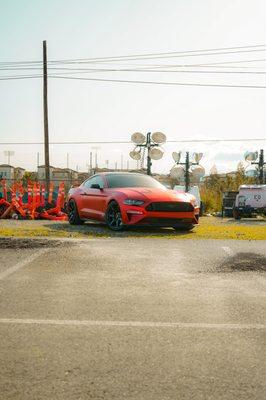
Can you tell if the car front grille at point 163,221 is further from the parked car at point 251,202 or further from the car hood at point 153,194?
the parked car at point 251,202

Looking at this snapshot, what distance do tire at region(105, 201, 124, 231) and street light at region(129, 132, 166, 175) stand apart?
13.9 meters

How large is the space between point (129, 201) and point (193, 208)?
5.10 ft

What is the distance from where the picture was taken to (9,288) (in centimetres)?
592

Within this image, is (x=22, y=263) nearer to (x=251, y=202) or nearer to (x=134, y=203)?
(x=134, y=203)

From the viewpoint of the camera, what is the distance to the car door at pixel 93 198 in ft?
44.0

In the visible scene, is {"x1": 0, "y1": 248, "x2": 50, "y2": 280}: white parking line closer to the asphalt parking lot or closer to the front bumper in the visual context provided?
the asphalt parking lot

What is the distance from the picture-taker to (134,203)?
12.3 m

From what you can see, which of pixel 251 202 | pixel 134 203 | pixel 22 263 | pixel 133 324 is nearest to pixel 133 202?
pixel 134 203

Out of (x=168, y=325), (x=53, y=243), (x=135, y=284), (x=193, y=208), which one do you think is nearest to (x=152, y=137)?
(x=193, y=208)

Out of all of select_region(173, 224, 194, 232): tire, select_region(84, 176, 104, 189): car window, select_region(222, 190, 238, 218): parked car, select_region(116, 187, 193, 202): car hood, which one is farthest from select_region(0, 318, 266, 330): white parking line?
select_region(222, 190, 238, 218): parked car

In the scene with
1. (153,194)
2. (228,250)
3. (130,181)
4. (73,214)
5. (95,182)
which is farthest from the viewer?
(73,214)

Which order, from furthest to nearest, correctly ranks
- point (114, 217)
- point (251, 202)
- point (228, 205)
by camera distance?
point (228, 205)
point (251, 202)
point (114, 217)

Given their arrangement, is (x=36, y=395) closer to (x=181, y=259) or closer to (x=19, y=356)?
(x=19, y=356)

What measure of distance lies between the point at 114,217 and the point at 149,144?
1472 cm
